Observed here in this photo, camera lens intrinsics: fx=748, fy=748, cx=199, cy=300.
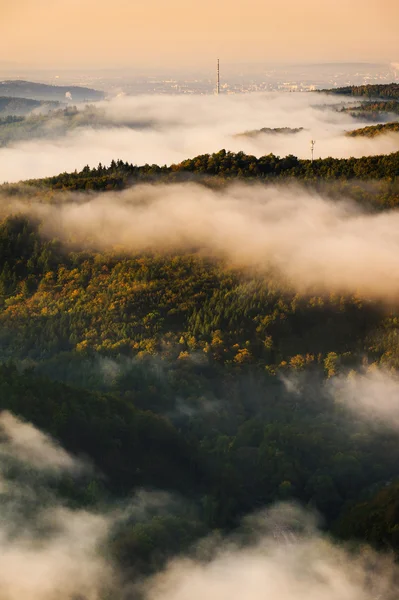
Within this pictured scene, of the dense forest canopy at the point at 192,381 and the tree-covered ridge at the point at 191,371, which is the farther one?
the tree-covered ridge at the point at 191,371

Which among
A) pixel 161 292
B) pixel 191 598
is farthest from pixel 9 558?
pixel 161 292

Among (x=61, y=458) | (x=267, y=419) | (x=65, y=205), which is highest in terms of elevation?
(x=65, y=205)

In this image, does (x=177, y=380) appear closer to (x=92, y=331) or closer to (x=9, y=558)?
(x=92, y=331)

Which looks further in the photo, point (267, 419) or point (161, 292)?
point (161, 292)

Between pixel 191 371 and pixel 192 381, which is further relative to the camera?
pixel 191 371

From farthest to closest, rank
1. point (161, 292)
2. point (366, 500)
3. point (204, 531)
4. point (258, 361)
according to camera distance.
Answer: point (161, 292)
point (258, 361)
point (366, 500)
point (204, 531)

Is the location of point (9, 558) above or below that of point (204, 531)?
above

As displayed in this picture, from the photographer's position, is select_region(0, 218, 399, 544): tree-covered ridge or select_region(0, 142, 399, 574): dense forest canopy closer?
select_region(0, 142, 399, 574): dense forest canopy

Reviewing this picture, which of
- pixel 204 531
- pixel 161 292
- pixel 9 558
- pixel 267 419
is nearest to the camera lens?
pixel 9 558

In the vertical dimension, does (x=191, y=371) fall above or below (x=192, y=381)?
above
